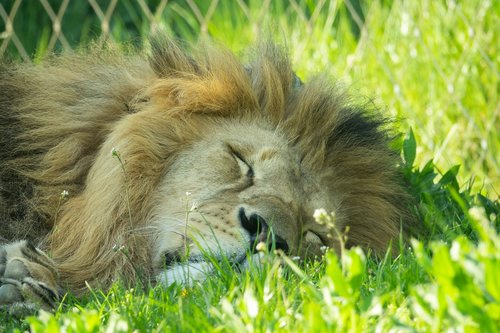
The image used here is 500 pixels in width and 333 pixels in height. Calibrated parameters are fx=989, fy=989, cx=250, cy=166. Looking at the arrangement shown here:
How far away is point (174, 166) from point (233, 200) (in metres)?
0.30

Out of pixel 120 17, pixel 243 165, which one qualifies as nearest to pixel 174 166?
pixel 243 165

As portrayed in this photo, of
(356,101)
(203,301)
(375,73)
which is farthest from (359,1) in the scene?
(203,301)

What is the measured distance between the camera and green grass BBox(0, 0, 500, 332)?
1.91 meters

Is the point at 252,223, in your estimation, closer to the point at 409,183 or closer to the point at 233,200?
the point at 233,200

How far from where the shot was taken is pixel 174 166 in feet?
10.4

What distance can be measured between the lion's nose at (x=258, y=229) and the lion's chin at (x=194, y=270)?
0.24 feet

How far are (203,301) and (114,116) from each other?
116 centimetres

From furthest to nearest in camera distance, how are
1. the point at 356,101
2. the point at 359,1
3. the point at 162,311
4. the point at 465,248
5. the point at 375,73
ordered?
the point at 359,1
the point at 375,73
the point at 356,101
the point at 162,311
the point at 465,248

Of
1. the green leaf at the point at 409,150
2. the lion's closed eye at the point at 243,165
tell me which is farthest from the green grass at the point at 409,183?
the lion's closed eye at the point at 243,165

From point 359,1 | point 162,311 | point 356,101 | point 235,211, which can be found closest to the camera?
point 162,311

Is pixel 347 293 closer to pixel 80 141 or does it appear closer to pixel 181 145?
pixel 181 145

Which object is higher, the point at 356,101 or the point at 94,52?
the point at 356,101

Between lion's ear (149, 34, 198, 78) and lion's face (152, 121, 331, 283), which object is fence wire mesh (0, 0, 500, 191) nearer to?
lion's ear (149, 34, 198, 78)

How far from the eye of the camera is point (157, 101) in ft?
10.9
